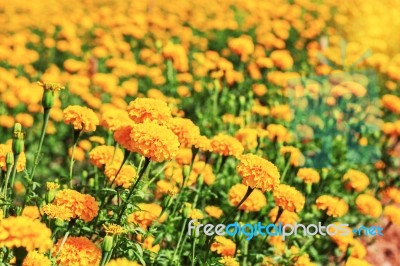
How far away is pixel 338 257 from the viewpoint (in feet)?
11.3

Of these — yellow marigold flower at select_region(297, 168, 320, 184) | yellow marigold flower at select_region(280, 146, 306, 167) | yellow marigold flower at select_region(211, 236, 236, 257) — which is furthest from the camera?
yellow marigold flower at select_region(280, 146, 306, 167)

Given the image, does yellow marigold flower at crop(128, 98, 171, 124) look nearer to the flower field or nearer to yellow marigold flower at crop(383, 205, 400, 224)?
the flower field

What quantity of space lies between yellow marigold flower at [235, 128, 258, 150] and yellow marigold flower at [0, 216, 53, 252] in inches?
75.8

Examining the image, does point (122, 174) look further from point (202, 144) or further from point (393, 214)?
point (393, 214)

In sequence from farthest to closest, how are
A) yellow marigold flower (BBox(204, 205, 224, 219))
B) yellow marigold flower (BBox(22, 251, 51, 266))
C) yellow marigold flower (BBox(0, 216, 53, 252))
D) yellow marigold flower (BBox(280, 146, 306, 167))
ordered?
yellow marigold flower (BBox(280, 146, 306, 167)), yellow marigold flower (BBox(204, 205, 224, 219)), yellow marigold flower (BBox(22, 251, 51, 266)), yellow marigold flower (BBox(0, 216, 53, 252))

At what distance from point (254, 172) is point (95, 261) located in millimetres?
683

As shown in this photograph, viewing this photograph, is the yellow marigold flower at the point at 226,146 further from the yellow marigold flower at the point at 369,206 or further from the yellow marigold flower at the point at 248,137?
the yellow marigold flower at the point at 369,206

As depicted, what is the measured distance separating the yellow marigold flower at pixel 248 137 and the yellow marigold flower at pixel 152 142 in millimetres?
1360

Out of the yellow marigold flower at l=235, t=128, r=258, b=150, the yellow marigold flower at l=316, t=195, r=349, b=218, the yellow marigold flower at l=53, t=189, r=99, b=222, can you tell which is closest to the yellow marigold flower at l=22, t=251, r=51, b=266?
the yellow marigold flower at l=53, t=189, r=99, b=222

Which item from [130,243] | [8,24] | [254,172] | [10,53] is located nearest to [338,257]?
[254,172]

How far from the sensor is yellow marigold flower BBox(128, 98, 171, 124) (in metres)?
2.09

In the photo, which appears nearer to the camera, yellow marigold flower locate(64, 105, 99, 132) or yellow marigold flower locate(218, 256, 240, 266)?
yellow marigold flower locate(218, 256, 240, 266)

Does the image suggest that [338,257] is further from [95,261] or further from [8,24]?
[8,24]

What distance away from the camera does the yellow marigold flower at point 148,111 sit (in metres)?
2.09
